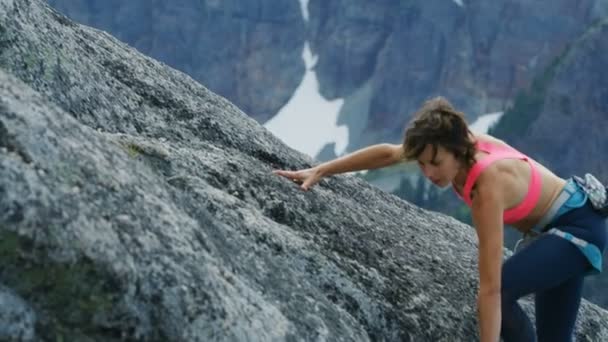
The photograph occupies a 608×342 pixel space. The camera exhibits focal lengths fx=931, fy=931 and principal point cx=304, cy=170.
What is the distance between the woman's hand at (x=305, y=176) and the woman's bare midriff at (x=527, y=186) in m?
2.42

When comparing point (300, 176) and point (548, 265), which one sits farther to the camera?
point (300, 176)

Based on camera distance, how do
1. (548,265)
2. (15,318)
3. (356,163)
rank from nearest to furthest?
(15,318) < (548,265) < (356,163)

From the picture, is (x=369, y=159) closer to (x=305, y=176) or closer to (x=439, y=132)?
(x=305, y=176)

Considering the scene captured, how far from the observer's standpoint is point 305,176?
1157 centimetres

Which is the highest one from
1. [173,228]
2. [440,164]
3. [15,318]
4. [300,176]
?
[300,176]

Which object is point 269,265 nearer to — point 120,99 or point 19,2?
point 120,99

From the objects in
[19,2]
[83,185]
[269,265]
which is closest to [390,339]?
[269,265]

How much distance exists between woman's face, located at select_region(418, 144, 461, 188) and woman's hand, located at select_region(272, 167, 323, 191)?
2.51 m

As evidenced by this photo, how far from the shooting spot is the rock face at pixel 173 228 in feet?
23.1

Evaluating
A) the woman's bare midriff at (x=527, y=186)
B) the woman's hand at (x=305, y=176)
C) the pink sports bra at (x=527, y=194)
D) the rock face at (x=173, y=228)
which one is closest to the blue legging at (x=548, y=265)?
the woman's bare midriff at (x=527, y=186)

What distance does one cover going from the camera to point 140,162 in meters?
8.90

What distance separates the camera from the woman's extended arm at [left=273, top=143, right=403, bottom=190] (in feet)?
34.2

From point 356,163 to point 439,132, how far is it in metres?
2.18

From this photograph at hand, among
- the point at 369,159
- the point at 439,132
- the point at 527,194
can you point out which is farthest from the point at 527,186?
the point at 369,159
